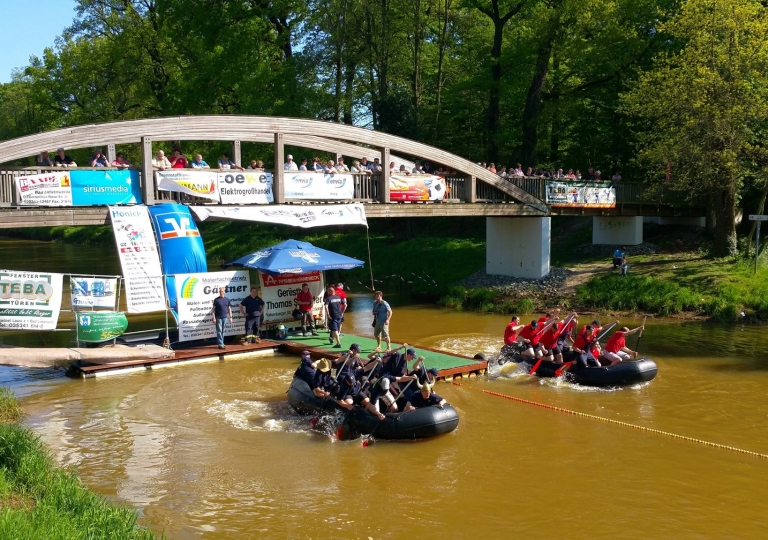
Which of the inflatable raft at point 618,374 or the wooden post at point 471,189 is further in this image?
the wooden post at point 471,189

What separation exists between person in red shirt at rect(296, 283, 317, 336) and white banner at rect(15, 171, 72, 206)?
620 centimetres

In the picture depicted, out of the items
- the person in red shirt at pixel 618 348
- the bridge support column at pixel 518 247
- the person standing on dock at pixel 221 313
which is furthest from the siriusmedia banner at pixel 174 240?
the bridge support column at pixel 518 247

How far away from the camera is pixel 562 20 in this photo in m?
33.4

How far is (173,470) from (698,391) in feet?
36.2

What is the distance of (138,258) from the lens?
17.7 m

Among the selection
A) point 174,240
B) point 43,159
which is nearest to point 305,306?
point 174,240

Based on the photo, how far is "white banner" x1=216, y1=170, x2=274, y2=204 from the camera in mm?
19875

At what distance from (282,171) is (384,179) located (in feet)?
12.8

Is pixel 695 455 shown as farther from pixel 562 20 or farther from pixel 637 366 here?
pixel 562 20

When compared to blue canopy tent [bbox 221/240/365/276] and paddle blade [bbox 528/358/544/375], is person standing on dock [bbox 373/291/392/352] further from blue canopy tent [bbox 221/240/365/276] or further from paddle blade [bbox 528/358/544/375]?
paddle blade [bbox 528/358/544/375]

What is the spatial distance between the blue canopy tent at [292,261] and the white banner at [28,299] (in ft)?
14.0

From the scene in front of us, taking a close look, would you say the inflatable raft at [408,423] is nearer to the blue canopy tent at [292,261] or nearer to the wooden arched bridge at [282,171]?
the blue canopy tent at [292,261]

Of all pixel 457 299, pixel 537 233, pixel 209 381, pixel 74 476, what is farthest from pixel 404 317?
pixel 74 476

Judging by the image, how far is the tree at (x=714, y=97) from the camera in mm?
25734
